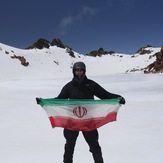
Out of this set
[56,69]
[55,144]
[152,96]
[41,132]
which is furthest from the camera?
[56,69]

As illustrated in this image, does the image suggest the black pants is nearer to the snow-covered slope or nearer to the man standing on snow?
the man standing on snow

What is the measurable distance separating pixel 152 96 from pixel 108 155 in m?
7.83

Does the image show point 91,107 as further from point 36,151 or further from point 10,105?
point 10,105

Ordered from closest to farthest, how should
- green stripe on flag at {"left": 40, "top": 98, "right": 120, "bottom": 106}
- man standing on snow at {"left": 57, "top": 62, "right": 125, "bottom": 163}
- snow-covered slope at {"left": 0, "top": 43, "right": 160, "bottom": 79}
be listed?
man standing on snow at {"left": 57, "top": 62, "right": 125, "bottom": 163}
green stripe on flag at {"left": 40, "top": 98, "right": 120, "bottom": 106}
snow-covered slope at {"left": 0, "top": 43, "right": 160, "bottom": 79}

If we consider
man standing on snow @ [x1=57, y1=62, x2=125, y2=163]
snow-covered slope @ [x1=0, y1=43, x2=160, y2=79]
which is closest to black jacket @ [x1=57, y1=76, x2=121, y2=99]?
man standing on snow @ [x1=57, y1=62, x2=125, y2=163]

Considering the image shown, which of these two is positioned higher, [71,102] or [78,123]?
[71,102]

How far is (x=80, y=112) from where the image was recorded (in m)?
4.09

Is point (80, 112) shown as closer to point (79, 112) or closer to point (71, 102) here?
point (79, 112)

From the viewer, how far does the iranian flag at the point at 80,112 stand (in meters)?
4.03

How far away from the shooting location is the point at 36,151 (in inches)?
213

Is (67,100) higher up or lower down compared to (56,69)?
lower down

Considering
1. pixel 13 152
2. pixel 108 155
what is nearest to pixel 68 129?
pixel 108 155

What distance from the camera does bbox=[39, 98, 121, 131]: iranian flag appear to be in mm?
4031

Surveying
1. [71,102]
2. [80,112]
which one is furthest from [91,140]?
[71,102]
